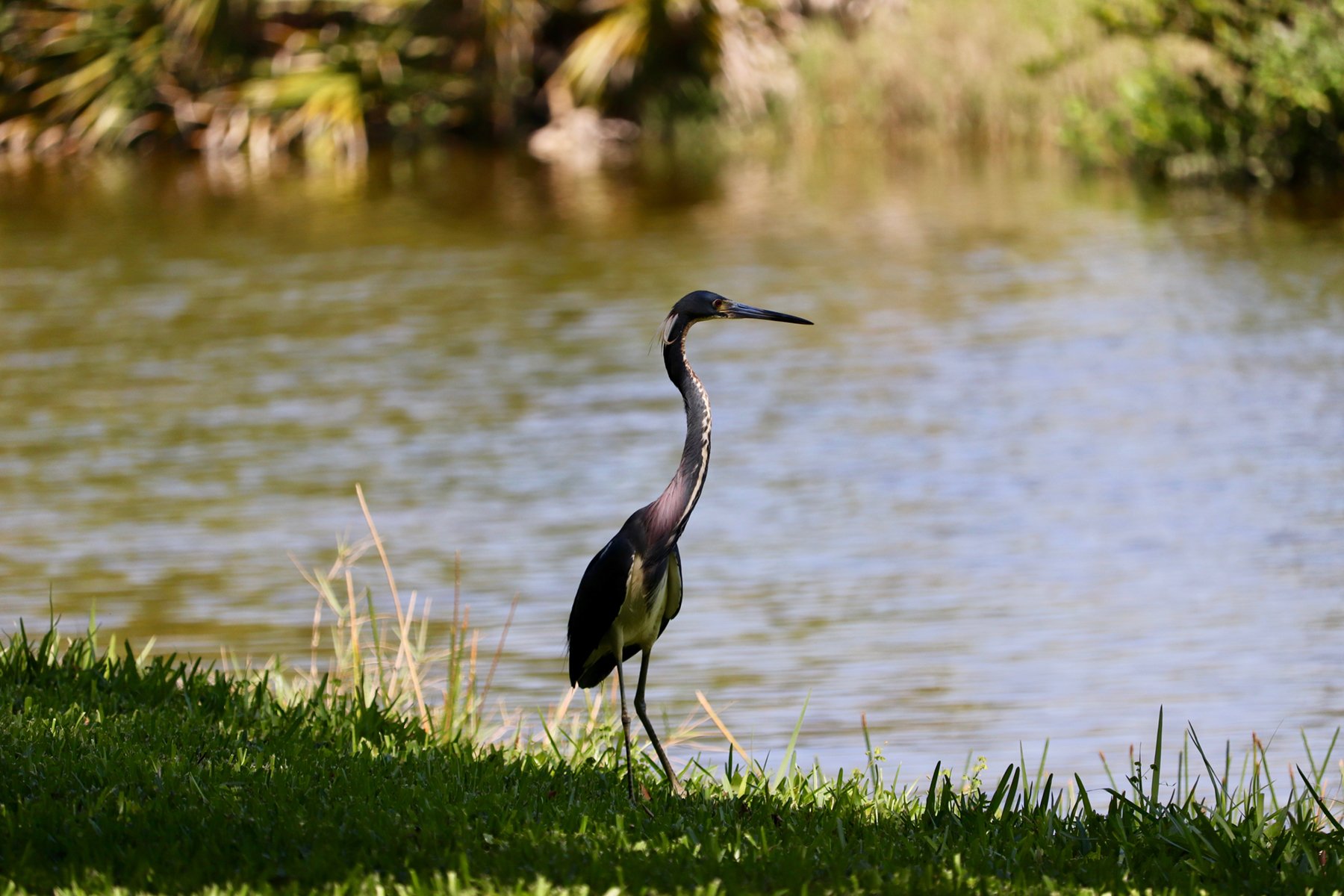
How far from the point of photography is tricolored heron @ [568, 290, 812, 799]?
15.1 feet

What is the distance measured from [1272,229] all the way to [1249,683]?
37.4 ft

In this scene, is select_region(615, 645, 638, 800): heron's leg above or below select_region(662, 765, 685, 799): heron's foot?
above

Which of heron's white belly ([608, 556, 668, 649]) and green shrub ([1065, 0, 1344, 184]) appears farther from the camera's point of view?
green shrub ([1065, 0, 1344, 184])

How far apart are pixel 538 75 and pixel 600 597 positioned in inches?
1151

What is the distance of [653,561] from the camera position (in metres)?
4.62

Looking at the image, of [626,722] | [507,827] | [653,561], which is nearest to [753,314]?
→ [653,561]

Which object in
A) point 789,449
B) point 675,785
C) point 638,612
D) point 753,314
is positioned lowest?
point 789,449

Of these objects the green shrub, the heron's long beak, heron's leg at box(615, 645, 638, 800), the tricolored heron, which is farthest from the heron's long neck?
the green shrub

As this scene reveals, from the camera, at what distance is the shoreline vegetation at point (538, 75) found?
26.5 meters

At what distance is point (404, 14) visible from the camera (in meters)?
30.8

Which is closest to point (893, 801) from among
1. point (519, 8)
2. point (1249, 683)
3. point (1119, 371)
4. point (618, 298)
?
point (1249, 683)

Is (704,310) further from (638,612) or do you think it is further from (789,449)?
(789,449)

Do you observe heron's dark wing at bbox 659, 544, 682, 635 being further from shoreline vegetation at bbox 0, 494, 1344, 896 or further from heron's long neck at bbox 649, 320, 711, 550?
shoreline vegetation at bbox 0, 494, 1344, 896

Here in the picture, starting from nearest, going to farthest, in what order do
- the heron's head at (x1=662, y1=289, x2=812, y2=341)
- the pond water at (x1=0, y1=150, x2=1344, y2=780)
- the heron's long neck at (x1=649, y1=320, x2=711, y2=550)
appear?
the heron's long neck at (x1=649, y1=320, x2=711, y2=550) → the heron's head at (x1=662, y1=289, x2=812, y2=341) → the pond water at (x1=0, y1=150, x2=1344, y2=780)
